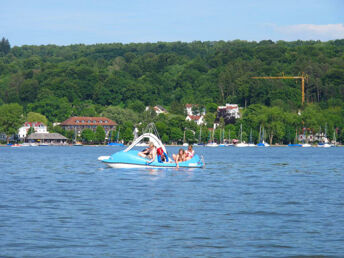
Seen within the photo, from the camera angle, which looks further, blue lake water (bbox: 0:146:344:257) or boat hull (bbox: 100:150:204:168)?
boat hull (bbox: 100:150:204:168)

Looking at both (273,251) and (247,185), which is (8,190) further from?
(273,251)

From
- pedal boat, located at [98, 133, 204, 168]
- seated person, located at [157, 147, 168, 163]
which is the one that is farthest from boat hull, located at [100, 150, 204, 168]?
seated person, located at [157, 147, 168, 163]

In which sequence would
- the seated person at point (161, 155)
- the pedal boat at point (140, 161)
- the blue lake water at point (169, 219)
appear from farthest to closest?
the seated person at point (161, 155), the pedal boat at point (140, 161), the blue lake water at point (169, 219)

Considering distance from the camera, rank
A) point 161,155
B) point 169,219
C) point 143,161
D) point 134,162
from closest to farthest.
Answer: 1. point 169,219
2. point 143,161
3. point 161,155
4. point 134,162

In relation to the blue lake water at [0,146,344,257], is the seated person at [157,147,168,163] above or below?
above

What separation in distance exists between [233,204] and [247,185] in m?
11.3

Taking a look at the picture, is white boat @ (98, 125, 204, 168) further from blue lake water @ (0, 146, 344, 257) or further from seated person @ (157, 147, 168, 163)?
blue lake water @ (0, 146, 344, 257)

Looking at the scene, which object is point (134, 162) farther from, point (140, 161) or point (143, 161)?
point (143, 161)

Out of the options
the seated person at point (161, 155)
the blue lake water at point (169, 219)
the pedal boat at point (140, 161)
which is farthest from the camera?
the seated person at point (161, 155)

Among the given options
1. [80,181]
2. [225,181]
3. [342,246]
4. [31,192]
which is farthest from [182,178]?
[342,246]

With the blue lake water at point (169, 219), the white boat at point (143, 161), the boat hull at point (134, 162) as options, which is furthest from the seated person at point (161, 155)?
the blue lake water at point (169, 219)

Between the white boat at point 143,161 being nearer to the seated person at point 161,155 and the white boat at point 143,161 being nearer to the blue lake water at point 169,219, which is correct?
the seated person at point 161,155

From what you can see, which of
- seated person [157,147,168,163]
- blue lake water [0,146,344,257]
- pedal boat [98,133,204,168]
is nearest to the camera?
blue lake water [0,146,344,257]

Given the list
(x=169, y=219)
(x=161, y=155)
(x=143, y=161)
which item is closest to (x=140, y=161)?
(x=143, y=161)
